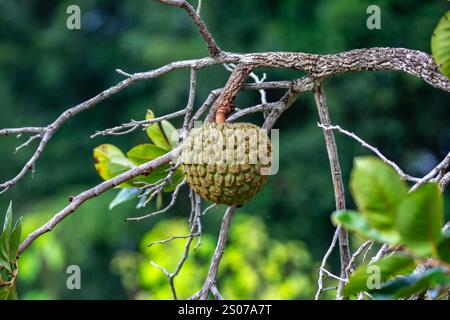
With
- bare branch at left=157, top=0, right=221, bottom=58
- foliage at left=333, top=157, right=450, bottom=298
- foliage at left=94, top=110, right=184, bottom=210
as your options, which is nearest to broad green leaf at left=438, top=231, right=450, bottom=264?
foliage at left=333, top=157, right=450, bottom=298

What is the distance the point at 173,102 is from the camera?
6898 mm

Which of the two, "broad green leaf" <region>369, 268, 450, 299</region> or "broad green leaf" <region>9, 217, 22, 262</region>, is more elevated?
"broad green leaf" <region>9, 217, 22, 262</region>

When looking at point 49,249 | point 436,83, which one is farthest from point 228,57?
point 49,249

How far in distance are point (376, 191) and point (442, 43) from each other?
0.30 meters

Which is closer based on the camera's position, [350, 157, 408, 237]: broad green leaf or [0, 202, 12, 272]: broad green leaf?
[350, 157, 408, 237]: broad green leaf

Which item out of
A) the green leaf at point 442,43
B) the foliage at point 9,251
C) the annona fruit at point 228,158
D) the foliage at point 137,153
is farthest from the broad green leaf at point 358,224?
the foliage at point 137,153

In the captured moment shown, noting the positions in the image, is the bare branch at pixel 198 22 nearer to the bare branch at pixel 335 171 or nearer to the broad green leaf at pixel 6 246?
the bare branch at pixel 335 171

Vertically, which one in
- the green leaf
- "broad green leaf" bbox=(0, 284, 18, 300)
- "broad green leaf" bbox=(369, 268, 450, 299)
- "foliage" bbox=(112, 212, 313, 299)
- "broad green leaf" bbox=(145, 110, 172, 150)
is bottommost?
"foliage" bbox=(112, 212, 313, 299)

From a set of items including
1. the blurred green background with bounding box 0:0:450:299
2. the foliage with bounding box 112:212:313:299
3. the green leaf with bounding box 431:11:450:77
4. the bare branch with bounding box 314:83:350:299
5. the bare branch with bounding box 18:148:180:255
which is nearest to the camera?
the green leaf with bounding box 431:11:450:77

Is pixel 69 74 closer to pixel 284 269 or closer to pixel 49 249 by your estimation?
pixel 284 269

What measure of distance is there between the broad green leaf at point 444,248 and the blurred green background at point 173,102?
14.3ft

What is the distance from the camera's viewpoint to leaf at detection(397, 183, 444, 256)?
1.76 feet

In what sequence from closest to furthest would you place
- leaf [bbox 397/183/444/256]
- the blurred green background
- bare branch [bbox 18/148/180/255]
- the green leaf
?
leaf [bbox 397/183/444/256] < the green leaf < bare branch [bbox 18/148/180/255] < the blurred green background

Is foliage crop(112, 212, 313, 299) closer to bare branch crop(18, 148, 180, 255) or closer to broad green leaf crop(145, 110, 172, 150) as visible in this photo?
broad green leaf crop(145, 110, 172, 150)
